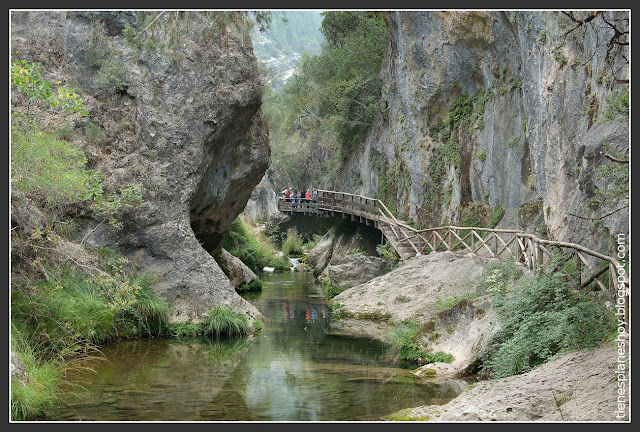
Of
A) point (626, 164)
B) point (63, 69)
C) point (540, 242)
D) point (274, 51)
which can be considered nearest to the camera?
point (626, 164)

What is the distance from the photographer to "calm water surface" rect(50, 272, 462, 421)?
390 inches

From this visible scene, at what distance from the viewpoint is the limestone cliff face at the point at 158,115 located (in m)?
17.7

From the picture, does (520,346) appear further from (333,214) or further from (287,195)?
(287,195)

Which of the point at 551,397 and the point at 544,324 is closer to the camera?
the point at 551,397

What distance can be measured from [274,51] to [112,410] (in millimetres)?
185022

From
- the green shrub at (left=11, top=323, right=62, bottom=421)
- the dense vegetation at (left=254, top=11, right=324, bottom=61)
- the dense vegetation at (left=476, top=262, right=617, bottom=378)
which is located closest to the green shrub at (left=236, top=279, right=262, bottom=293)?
the dense vegetation at (left=476, top=262, right=617, bottom=378)

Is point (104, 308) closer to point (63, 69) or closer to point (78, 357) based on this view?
point (78, 357)

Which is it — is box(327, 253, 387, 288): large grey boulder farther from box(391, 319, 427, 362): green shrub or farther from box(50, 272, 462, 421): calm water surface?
box(391, 319, 427, 362): green shrub

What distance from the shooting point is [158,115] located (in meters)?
18.7

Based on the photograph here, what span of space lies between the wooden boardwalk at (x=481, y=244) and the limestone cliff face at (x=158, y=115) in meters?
6.93

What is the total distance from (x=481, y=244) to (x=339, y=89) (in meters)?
17.5

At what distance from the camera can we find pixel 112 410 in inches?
385

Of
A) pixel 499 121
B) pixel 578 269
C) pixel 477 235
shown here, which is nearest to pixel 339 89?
pixel 499 121

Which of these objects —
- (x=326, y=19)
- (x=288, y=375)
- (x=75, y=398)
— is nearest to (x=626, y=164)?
(x=288, y=375)
